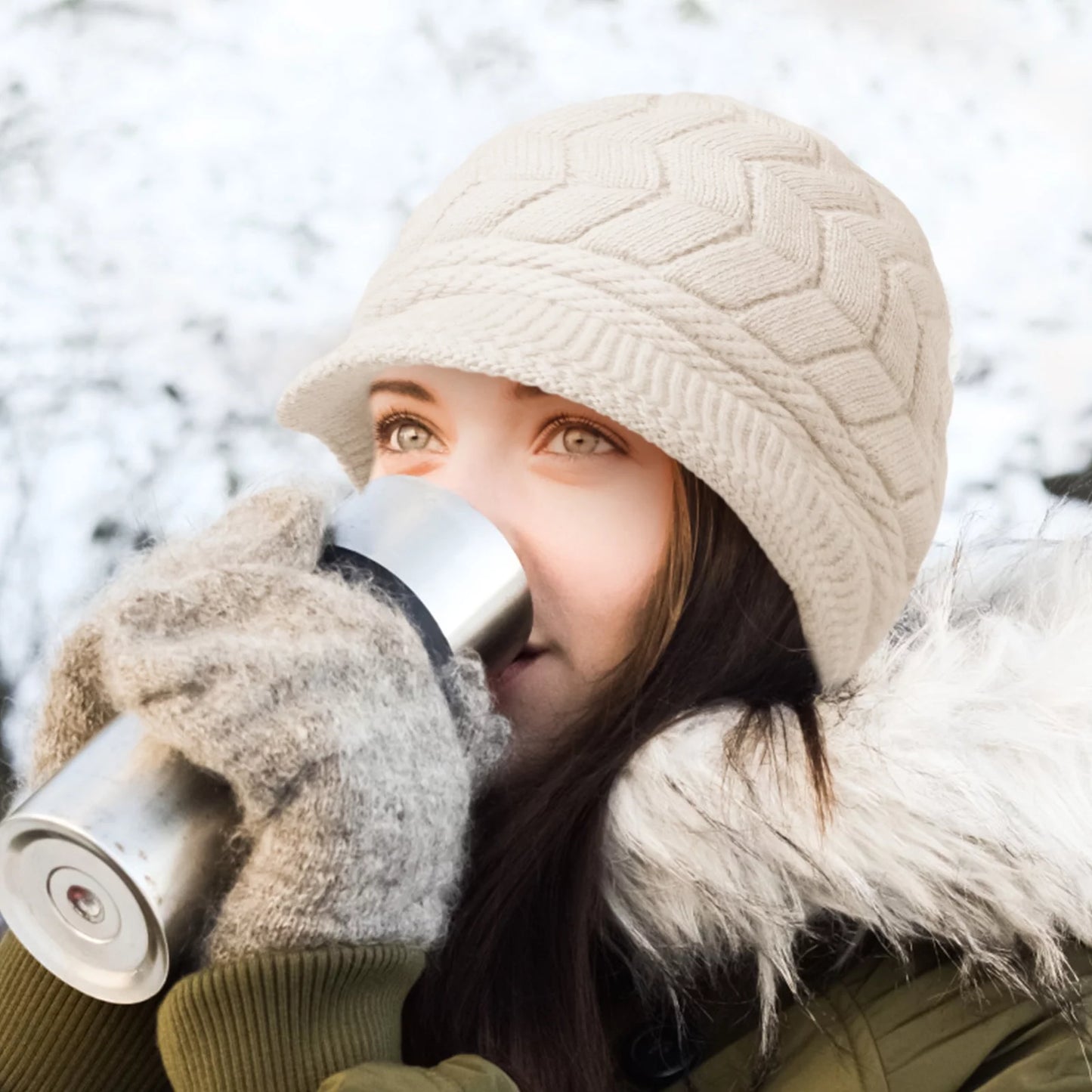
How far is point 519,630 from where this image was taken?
3.00ft

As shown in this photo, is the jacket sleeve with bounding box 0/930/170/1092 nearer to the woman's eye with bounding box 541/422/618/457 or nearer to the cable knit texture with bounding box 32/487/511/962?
the cable knit texture with bounding box 32/487/511/962

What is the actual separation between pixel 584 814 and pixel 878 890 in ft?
0.79

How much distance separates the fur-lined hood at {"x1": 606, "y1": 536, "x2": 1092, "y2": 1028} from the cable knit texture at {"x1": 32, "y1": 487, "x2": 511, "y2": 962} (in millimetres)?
182

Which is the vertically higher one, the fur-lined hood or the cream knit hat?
the cream knit hat

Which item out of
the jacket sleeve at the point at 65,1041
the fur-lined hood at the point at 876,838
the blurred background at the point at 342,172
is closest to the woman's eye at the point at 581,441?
the fur-lined hood at the point at 876,838

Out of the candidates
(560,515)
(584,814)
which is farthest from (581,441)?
(584,814)

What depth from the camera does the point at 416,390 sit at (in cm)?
105

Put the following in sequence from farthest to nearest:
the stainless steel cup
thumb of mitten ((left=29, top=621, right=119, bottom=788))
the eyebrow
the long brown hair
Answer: the eyebrow
the long brown hair
thumb of mitten ((left=29, top=621, right=119, bottom=788))
the stainless steel cup

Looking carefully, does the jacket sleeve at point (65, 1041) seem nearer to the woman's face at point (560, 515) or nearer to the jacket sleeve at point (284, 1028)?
the jacket sleeve at point (284, 1028)

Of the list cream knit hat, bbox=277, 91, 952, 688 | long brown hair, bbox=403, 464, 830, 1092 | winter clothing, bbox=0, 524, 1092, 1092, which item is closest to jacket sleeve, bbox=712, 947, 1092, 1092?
winter clothing, bbox=0, 524, 1092, 1092

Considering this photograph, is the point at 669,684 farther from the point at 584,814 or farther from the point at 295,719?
the point at 295,719

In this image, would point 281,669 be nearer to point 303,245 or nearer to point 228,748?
point 228,748

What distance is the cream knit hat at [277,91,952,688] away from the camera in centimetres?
94

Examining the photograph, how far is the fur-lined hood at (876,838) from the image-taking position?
892 millimetres
